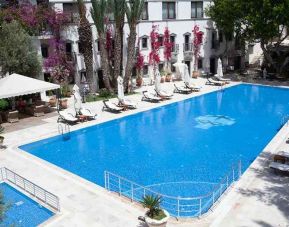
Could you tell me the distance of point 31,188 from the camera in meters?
16.3

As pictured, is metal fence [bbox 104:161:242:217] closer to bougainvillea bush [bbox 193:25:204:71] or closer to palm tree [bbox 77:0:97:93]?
palm tree [bbox 77:0:97:93]

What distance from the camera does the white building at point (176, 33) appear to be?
1385 inches

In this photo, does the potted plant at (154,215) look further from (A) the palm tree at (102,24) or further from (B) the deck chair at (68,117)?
(A) the palm tree at (102,24)

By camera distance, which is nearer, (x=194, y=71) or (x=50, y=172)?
A: (x=50, y=172)

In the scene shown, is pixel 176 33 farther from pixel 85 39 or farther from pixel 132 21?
pixel 85 39

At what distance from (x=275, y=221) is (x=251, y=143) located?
9.86m

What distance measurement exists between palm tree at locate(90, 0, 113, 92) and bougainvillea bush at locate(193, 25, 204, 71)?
13.2 meters

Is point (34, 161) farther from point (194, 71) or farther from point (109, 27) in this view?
point (194, 71)

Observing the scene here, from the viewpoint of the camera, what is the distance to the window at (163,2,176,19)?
4141 centimetres

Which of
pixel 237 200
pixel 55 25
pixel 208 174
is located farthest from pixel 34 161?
pixel 55 25

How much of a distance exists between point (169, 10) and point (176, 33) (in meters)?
2.70

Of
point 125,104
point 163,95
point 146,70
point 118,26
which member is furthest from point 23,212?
point 146,70

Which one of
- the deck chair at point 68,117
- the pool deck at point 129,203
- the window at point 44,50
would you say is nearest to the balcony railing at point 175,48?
the window at point 44,50

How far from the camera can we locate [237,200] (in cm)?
1466
